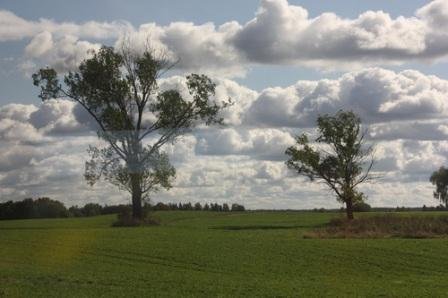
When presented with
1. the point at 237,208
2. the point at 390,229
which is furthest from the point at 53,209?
the point at 390,229

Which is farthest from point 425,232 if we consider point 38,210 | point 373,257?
point 38,210

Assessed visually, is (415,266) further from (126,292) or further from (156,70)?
(156,70)

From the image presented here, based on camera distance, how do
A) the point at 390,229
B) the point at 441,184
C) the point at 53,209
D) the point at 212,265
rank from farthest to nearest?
the point at 441,184
the point at 53,209
the point at 390,229
the point at 212,265

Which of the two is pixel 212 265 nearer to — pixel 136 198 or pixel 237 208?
pixel 136 198

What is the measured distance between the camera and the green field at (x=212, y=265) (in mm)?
25828

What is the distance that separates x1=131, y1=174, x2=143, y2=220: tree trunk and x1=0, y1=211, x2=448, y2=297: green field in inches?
571

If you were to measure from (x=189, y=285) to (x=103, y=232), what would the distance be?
27230 millimetres

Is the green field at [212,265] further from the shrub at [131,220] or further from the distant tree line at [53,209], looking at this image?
the distant tree line at [53,209]

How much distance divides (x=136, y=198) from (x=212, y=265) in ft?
107

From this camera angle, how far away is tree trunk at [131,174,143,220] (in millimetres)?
66000

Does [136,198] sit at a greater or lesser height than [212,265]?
greater

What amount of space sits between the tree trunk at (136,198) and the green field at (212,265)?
14503mm

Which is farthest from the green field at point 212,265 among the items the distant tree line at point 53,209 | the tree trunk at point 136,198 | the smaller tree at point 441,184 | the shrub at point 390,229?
the smaller tree at point 441,184

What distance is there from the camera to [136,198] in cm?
6694
